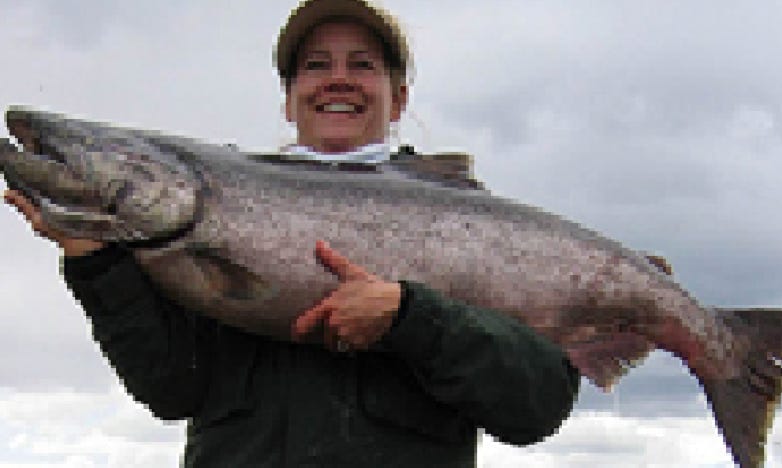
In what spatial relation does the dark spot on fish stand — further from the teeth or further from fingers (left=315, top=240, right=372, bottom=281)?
the teeth

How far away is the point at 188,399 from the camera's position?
15.7 ft

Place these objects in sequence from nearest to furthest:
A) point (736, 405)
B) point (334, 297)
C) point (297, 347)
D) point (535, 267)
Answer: point (334, 297) → point (297, 347) → point (535, 267) → point (736, 405)

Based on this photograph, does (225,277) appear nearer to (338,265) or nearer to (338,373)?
(338,265)

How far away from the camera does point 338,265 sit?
14.6ft

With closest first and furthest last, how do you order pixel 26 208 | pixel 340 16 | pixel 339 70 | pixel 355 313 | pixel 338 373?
pixel 355 313 → pixel 26 208 → pixel 338 373 → pixel 339 70 → pixel 340 16

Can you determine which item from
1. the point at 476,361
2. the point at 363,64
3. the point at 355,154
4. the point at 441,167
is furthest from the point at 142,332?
the point at 363,64

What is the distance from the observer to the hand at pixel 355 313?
14.0ft

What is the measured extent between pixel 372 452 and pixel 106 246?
53.0 inches

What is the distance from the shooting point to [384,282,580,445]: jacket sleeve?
4.30m

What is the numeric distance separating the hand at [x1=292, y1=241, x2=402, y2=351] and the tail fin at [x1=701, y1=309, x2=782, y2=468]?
1999 mm

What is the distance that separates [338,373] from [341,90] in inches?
54.9

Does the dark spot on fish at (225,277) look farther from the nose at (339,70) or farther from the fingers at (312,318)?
the nose at (339,70)

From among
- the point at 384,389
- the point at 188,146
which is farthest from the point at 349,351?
the point at 188,146

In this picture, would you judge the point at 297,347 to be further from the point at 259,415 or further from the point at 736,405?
the point at 736,405
